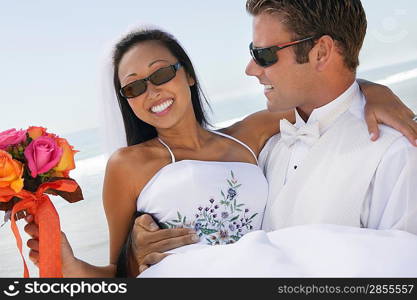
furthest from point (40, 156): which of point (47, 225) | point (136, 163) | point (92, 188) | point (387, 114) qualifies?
point (92, 188)

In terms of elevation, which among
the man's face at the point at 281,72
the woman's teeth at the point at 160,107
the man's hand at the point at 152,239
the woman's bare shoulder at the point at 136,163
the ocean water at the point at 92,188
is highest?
the man's face at the point at 281,72

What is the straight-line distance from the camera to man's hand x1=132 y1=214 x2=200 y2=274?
11.2 ft

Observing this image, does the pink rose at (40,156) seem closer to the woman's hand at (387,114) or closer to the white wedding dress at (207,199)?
the white wedding dress at (207,199)

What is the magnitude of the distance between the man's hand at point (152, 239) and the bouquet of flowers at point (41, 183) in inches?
19.8

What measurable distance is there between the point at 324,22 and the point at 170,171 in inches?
47.7

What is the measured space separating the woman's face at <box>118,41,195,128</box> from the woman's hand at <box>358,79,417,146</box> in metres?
1.10

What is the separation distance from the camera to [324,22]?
3350 mm

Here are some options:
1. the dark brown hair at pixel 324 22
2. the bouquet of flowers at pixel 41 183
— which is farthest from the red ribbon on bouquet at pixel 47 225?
the dark brown hair at pixel 324 22

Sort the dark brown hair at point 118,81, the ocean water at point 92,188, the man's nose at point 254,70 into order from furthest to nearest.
Result: the ocean water at point 92,188, the dark brown hair at point 118,81, the man's nose at point 254,70

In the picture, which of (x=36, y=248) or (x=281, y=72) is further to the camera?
(x=281, y=72)

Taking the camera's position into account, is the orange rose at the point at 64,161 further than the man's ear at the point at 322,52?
No

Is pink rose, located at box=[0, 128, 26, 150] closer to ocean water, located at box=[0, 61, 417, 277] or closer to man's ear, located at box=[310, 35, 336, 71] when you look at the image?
man's ear, located at box=[310, 35, 336, 71]

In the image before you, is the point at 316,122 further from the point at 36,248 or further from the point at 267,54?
the point at 36,248

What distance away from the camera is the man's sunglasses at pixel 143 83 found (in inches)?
144
